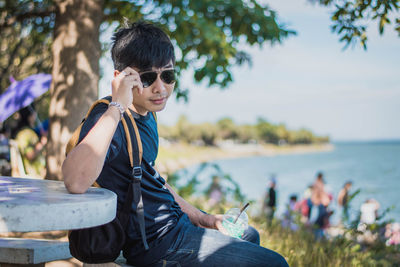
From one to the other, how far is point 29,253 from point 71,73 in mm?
2814

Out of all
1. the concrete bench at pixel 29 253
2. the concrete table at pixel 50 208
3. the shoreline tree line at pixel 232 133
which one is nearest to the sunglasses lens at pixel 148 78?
the concrete table at pixel 50 208

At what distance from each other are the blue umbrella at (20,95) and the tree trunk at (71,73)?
1.27m

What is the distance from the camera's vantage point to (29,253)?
94.8 inches

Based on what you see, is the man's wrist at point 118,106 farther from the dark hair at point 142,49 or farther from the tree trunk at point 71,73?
the tree trunk at point 71,73

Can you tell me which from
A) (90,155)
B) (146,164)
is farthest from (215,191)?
(90,155)

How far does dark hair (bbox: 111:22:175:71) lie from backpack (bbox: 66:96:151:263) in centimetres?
33

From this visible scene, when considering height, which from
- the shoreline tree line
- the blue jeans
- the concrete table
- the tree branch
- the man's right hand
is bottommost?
the shoreline tree line

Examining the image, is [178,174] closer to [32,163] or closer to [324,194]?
[32,163]

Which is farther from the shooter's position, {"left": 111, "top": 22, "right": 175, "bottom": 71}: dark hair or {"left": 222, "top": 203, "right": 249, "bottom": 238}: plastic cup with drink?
{"left": 222, "top": 203, "right": 249, "bottom": 238}: plastic cup with drink

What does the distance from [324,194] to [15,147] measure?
29.0 ft

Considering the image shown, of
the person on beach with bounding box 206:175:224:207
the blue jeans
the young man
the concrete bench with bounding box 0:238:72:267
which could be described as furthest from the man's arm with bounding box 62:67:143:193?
the person on beach with bounding box 206:175:224:207

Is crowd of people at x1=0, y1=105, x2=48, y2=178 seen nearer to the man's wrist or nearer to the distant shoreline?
the man's wrist

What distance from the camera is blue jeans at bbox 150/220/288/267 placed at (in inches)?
74.3

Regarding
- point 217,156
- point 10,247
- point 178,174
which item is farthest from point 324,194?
point 217,156
